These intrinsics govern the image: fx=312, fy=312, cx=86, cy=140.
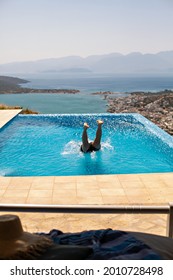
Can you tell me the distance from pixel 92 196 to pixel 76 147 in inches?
190

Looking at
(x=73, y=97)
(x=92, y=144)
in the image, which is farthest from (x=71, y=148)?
(x=73, y=97)

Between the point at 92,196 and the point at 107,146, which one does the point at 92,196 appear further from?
the point at 107,146

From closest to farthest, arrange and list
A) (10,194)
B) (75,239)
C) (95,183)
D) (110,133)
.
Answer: (75,239), (10,194), (95,183), (110,133)

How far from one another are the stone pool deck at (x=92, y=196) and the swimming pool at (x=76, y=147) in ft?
6.43

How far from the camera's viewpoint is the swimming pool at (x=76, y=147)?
8.19 m

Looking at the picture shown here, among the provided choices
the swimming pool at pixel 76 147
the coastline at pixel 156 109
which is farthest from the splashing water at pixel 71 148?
the coastline at pixel 156 109

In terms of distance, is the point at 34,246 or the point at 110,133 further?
the point at 110,133

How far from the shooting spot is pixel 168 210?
2023 mm

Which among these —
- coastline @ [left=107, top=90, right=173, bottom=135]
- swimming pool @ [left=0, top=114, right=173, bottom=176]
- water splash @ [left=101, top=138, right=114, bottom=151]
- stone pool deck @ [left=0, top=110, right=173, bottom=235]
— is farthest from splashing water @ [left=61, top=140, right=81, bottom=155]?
coastline @ [left=107, top=90, right=173, bottom=135]

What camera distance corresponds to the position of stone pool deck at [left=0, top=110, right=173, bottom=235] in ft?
13.4
